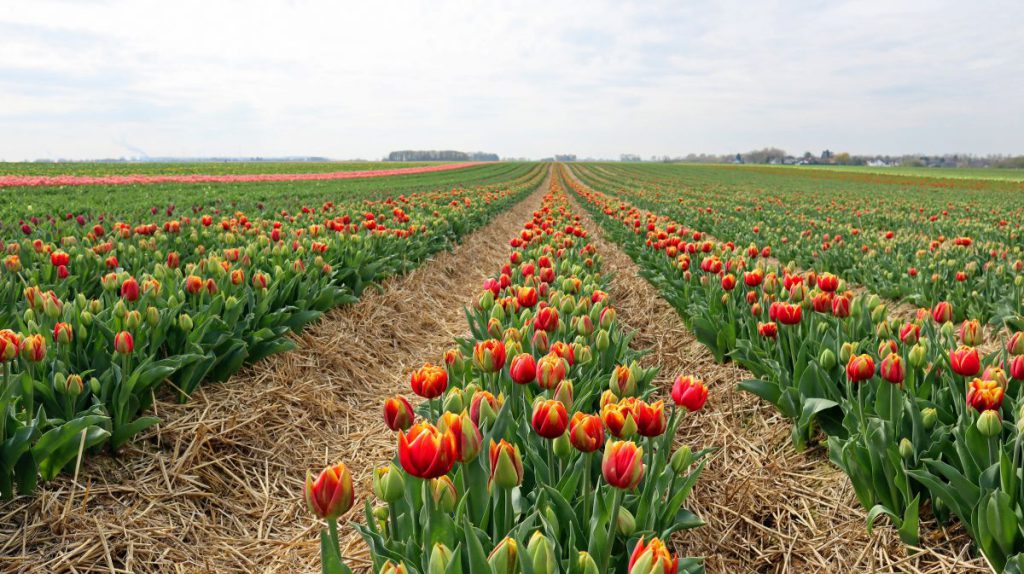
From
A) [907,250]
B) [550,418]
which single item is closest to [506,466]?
[550,418]

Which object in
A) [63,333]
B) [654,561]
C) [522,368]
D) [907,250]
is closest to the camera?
[654,561]

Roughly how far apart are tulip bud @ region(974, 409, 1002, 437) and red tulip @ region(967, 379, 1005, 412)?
0.04 meters

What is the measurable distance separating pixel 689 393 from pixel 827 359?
146 centimetres

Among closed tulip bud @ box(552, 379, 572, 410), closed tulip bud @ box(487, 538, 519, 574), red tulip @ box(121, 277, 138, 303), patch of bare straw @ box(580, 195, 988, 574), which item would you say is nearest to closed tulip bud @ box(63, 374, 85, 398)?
red tulip @ box(121, 277, 138, 303)

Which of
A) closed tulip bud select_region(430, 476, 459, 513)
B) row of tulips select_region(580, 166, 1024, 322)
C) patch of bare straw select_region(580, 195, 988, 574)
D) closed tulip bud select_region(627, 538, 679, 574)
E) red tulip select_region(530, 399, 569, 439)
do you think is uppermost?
red tulip select_region(530, 399, 569, 439)

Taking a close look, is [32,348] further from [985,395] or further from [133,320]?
[985,395]

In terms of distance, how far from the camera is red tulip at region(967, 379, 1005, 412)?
6.79 feet

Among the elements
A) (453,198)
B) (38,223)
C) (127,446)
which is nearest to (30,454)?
(127,446)

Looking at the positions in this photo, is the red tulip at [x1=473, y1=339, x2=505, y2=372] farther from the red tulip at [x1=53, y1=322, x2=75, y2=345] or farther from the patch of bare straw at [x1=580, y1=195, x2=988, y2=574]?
the red tulip at [x1=53, y1=322, x2=75, y2=345]

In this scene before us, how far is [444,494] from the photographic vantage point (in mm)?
1705

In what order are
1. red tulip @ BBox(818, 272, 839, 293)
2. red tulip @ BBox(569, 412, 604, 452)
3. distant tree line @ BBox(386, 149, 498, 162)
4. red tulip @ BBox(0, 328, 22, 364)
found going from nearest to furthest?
red tulip @ BBox(569, 412, 604, 452)
red tulip @ BBox(0, 328, 22, 364)
red tulip @ BBox(818, 272, 839, 293)
distant tree line @ BBox(386, 149, 498, 162)

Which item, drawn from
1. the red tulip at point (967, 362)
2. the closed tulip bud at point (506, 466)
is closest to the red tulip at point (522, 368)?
the closed tulip bud at point (506, 466)

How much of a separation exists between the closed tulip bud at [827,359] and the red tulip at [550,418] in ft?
6.45

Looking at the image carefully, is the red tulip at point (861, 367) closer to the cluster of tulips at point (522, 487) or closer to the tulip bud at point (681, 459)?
the cluster of tulips at point (522, 487)
